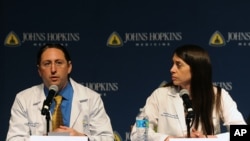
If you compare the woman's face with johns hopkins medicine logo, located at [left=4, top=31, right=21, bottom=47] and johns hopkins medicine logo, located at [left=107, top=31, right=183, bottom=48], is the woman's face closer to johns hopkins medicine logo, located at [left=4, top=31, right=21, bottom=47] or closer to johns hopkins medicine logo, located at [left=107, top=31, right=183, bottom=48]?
johns hopkins medicine logo, located at [left=107, top=31, right=183, bottom=48]

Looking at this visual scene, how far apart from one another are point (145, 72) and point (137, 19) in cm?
42

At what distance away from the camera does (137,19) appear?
14.7 feet

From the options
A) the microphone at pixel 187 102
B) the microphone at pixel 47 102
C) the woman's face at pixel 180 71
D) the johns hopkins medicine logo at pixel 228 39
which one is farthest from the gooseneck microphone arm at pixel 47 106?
the johns hopkins medicine logo at pixel 228 39

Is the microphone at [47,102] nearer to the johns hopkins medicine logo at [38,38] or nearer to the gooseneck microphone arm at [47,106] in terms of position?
the gooseneck microphone arm at [47,106]

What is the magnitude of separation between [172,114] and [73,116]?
57cm

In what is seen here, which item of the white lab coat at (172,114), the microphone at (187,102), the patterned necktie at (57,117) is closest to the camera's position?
the microphone at (187,102)

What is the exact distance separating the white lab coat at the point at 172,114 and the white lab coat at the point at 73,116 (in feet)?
0.91

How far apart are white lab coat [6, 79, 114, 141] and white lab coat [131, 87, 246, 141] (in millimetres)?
278

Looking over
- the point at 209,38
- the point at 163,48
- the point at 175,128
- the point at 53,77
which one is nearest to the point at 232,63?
the point at 209,38

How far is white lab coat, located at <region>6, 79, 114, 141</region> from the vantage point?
10.5 feet

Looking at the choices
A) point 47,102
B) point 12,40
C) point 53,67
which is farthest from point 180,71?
point 12,40

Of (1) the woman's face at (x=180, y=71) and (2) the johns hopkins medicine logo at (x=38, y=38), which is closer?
(1) the woman's face at (x=180, y=71)

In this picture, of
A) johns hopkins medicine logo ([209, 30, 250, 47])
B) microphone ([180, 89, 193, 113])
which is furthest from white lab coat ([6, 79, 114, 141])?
johns hopkins medicine logo ([209, 30, 250, 47])

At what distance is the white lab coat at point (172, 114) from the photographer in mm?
3270
